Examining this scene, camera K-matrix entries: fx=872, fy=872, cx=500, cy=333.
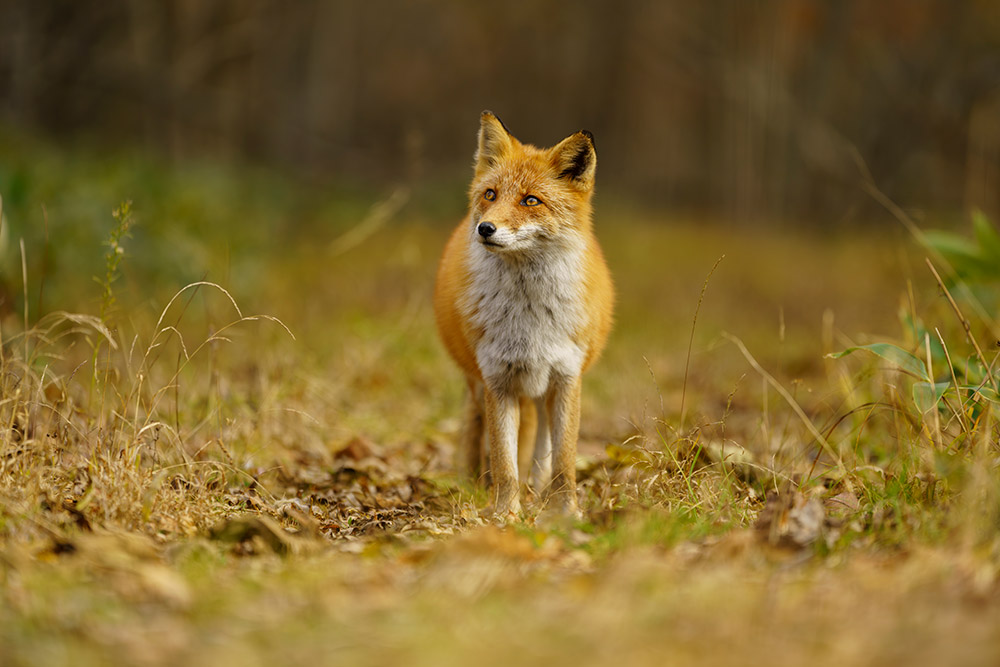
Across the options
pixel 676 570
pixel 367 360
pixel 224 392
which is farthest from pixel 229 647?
pixel 367 360

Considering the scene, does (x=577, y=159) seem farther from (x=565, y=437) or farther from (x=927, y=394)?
(x=927, y=394)

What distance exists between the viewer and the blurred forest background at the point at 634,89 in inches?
751

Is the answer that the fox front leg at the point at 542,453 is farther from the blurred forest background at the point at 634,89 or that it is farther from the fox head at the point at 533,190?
the blurred forest background at the point at 634,89

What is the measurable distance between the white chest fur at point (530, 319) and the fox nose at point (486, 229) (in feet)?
1.23

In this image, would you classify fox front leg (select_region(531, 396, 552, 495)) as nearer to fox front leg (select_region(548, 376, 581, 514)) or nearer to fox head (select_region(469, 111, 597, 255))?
fox front leg (select_region(548, 376, 581, 514))

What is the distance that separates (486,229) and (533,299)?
530 mm

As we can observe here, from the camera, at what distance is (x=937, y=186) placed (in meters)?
22.7

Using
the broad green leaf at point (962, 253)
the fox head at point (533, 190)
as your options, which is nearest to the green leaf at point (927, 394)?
the fox head at point (533, 190)

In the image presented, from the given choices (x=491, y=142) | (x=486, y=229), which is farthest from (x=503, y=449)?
(x=491, y=142)

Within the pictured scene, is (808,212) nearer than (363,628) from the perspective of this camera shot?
No

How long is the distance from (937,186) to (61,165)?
20.6 meters

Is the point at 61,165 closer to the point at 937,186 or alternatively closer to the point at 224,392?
the point at 224,392

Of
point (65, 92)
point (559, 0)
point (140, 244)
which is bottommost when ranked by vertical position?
point (140, 244)

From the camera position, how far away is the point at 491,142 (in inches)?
188
